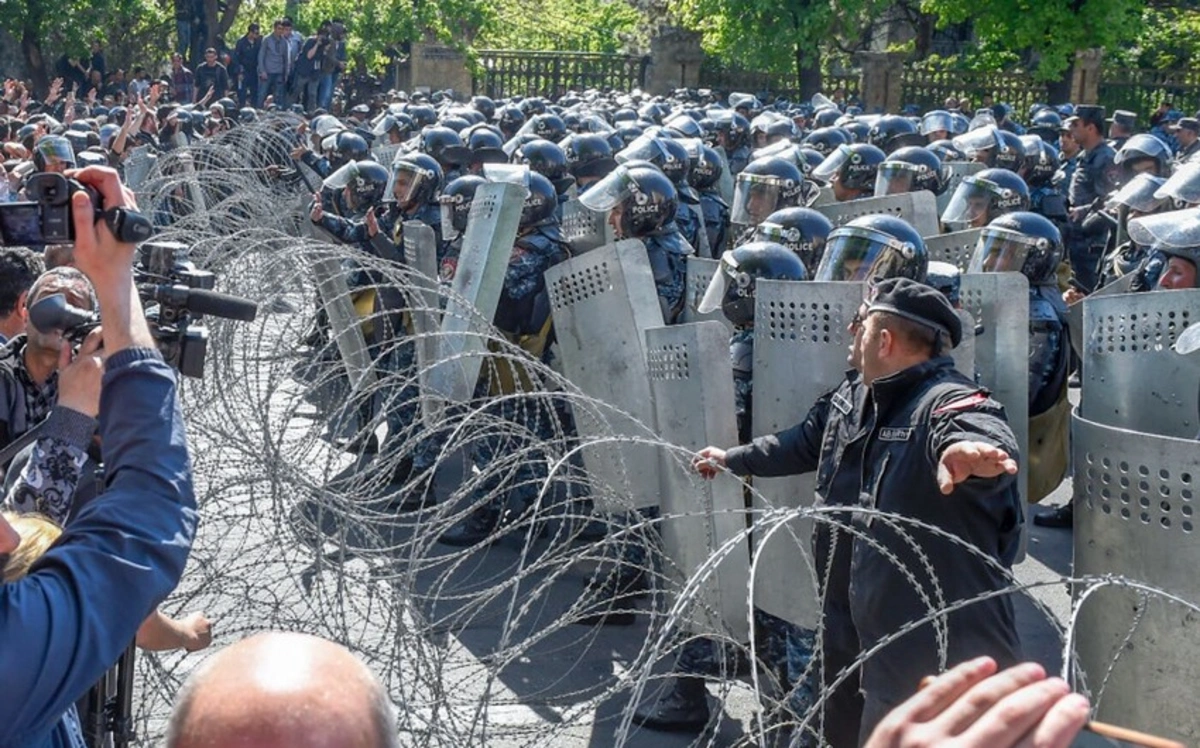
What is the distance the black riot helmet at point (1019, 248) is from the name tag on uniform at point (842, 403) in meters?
2.36

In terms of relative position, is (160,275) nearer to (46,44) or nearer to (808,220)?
(808,220)

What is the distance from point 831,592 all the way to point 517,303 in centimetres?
356

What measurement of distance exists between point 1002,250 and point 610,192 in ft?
6.05

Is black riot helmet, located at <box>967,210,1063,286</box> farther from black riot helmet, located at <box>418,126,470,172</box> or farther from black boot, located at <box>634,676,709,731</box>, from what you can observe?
black riot helmet, located at <box>418,126,470,172</box>

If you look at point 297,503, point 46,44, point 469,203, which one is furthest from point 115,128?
point 46,44

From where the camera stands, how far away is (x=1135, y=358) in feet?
15.2

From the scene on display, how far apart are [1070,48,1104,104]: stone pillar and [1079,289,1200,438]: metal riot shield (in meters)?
25.2

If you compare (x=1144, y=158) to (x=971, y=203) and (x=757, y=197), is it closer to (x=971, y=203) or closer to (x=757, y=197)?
(x=971, y=203)

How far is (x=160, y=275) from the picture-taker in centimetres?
307

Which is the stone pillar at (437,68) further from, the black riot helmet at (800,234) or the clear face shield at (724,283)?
the clear face shield at (724,283)

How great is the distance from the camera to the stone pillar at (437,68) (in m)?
28.4

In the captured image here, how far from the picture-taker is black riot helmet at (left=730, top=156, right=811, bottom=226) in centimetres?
838

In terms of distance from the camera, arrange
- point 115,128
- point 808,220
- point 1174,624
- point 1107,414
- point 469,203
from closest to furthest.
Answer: point 1174,624, point 1107,414, point 808,220, point 469,203, point 115,128

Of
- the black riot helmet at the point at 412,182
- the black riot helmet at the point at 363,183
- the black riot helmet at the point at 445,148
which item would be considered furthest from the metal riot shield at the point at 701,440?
the black riot helmet at the point at 445,148
